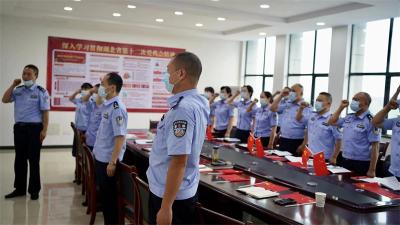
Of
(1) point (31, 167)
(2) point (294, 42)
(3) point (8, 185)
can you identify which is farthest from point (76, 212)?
(2) point (294, 42)

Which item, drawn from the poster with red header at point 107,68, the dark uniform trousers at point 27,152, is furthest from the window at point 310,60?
the dark uniform trousers at point 27,152

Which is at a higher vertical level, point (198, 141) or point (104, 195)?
point (198, 141)

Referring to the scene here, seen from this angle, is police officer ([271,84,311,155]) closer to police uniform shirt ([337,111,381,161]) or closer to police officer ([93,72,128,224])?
police uniform shirt ([337,111,381,161])

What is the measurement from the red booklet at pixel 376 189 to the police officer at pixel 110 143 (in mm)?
1982

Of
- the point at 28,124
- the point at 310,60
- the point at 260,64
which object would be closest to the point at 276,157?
the point at 28,124

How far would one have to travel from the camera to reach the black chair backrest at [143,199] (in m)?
2.31

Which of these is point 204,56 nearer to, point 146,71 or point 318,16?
point 146,71

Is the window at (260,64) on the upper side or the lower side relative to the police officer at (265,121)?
upper

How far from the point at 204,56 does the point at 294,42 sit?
2357mm

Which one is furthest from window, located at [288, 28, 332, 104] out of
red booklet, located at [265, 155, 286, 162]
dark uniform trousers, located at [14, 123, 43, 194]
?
dark uniform trousers, located at [14, 123, 43, 194]

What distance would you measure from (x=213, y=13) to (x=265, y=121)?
6.67ft

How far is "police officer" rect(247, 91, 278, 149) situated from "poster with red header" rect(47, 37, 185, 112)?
10.0 ft

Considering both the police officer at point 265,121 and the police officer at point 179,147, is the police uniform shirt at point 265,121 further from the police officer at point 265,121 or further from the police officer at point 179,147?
the police officer at point 179,147

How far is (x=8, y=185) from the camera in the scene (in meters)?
5.17
